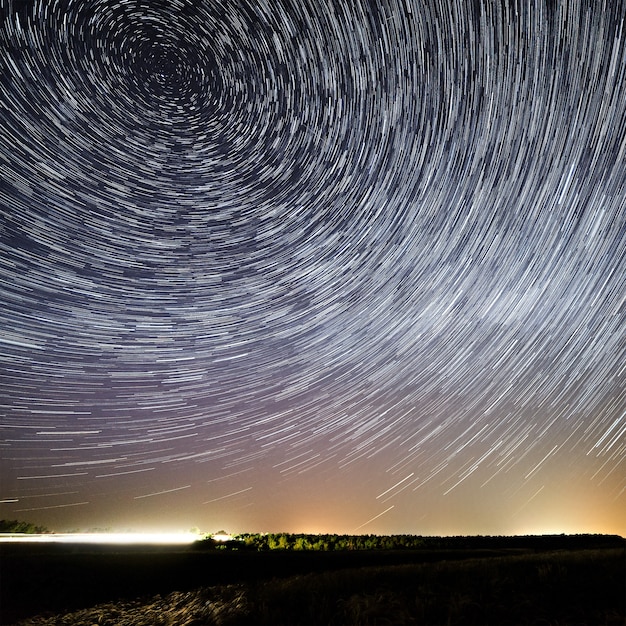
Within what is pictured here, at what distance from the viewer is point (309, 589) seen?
8305mm

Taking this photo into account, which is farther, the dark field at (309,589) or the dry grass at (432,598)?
the dark field at (309,589)

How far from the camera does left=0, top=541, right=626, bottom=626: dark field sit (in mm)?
6230

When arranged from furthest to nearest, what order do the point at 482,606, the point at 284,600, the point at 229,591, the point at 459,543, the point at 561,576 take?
the point at 459,543 < the point at 229,591 < the point at 284,600 < the point at 561,576 < the point at 482,606

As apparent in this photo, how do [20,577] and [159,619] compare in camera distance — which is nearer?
[159,619]

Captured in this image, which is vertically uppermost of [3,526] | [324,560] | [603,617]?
[3,526]

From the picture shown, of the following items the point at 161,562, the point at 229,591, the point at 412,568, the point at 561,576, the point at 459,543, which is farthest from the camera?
the point at 459,543

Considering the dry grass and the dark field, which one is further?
the dark field

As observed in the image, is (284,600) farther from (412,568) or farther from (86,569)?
(86,569)

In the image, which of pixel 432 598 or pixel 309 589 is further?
pixel 309 589

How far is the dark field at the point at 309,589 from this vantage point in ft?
20.4

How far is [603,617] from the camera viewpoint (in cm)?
550

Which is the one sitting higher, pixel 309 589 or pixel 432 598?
pixel 309 589

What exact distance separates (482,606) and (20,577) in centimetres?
1351

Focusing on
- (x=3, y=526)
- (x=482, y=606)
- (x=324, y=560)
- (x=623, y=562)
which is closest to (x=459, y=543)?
(x=324, y=560)
